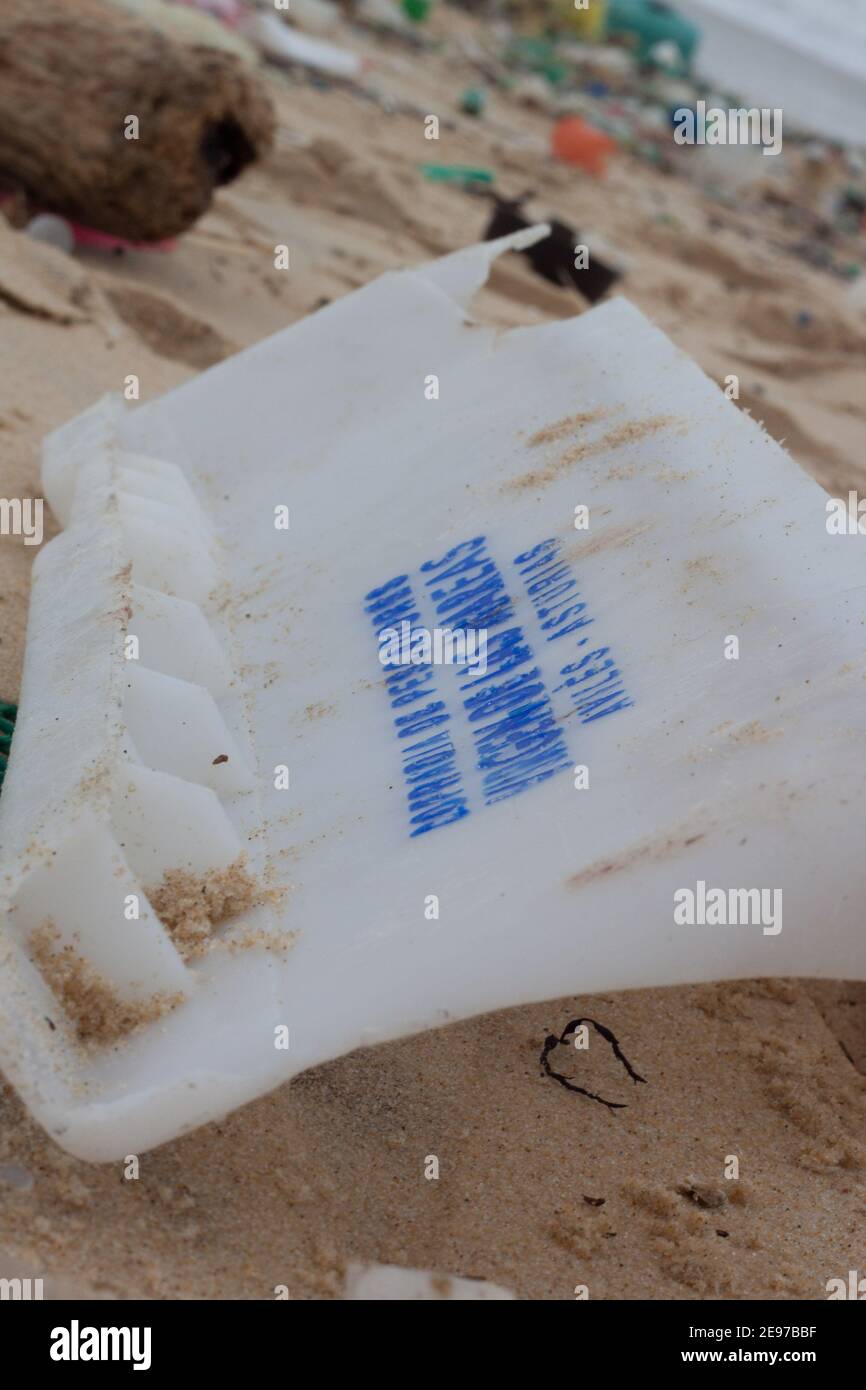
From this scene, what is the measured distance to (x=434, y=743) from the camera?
75.5 inches

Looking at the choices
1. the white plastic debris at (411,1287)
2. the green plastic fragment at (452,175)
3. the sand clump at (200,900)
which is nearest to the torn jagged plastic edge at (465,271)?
the sand clump at (200,900)

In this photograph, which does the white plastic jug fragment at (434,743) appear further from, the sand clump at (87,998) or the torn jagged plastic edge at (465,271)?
the torn jagged plastic edge at (465,271)

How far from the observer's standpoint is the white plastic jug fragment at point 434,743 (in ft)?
5.31

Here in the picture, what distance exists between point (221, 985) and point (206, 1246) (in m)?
0.32

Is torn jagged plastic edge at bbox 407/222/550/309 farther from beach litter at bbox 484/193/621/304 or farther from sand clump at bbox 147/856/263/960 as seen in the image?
beach litter at bbox 484/193/621/304

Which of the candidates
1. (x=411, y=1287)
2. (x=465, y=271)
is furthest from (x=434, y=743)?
(x=465, y=271)

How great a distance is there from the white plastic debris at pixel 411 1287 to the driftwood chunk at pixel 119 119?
3.69 meters

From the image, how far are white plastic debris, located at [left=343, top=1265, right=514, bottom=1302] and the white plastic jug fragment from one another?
30 cm

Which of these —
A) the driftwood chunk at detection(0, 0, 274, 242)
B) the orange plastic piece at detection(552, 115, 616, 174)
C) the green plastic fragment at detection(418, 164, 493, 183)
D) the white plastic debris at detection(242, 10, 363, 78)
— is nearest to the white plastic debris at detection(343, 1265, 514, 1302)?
the driftwood chunk at detection(0, 0, 274, 242)

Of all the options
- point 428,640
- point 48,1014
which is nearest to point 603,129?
point 428,640

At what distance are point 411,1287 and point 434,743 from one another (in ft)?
2.43

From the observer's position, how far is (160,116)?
4.18 metres

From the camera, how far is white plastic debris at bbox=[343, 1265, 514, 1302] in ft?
5.26

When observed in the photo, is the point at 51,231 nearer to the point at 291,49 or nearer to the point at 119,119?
the point at 119,119
